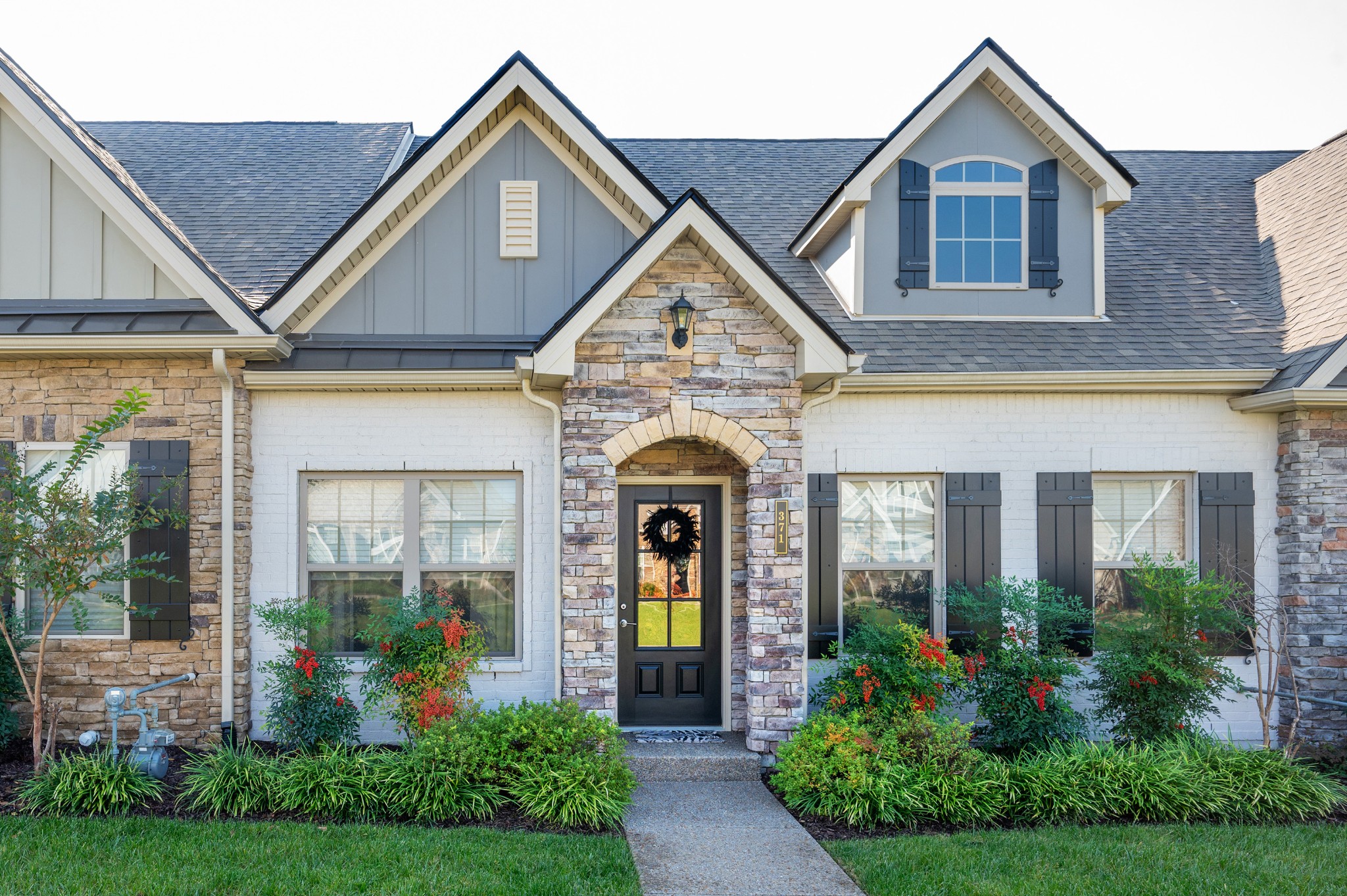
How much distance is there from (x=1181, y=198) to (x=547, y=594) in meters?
9.32

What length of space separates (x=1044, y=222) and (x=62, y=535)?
8956mm

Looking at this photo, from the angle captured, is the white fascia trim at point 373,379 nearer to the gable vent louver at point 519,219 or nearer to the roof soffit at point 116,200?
the roof soffit at point 116,200

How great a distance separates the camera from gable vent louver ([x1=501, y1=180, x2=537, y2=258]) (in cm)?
778

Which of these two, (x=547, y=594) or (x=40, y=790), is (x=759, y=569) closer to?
(x=547, y=594)

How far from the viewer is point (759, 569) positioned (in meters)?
6.85

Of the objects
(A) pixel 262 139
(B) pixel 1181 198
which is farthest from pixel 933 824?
(A) pixel 262 139

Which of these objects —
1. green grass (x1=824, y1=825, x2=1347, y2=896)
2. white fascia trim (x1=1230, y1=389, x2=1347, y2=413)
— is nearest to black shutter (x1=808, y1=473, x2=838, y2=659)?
green grass (x1=824, y1=825, x2=1347, y2=896)

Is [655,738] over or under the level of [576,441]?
under

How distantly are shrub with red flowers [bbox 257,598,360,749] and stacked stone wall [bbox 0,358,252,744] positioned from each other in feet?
2.29

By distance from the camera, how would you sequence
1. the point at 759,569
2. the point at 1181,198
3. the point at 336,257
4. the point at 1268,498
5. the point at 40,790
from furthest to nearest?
the point at 1181,198
the point at 1268,498
the point at 336,257
the point at 759,569
the point at 40,790

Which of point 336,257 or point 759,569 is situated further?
point 336,257

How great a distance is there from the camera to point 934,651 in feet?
22.1


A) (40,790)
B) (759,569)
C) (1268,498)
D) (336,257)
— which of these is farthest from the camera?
(1268,498)

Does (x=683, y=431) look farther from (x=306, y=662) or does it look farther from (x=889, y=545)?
(x=306, y=662)
